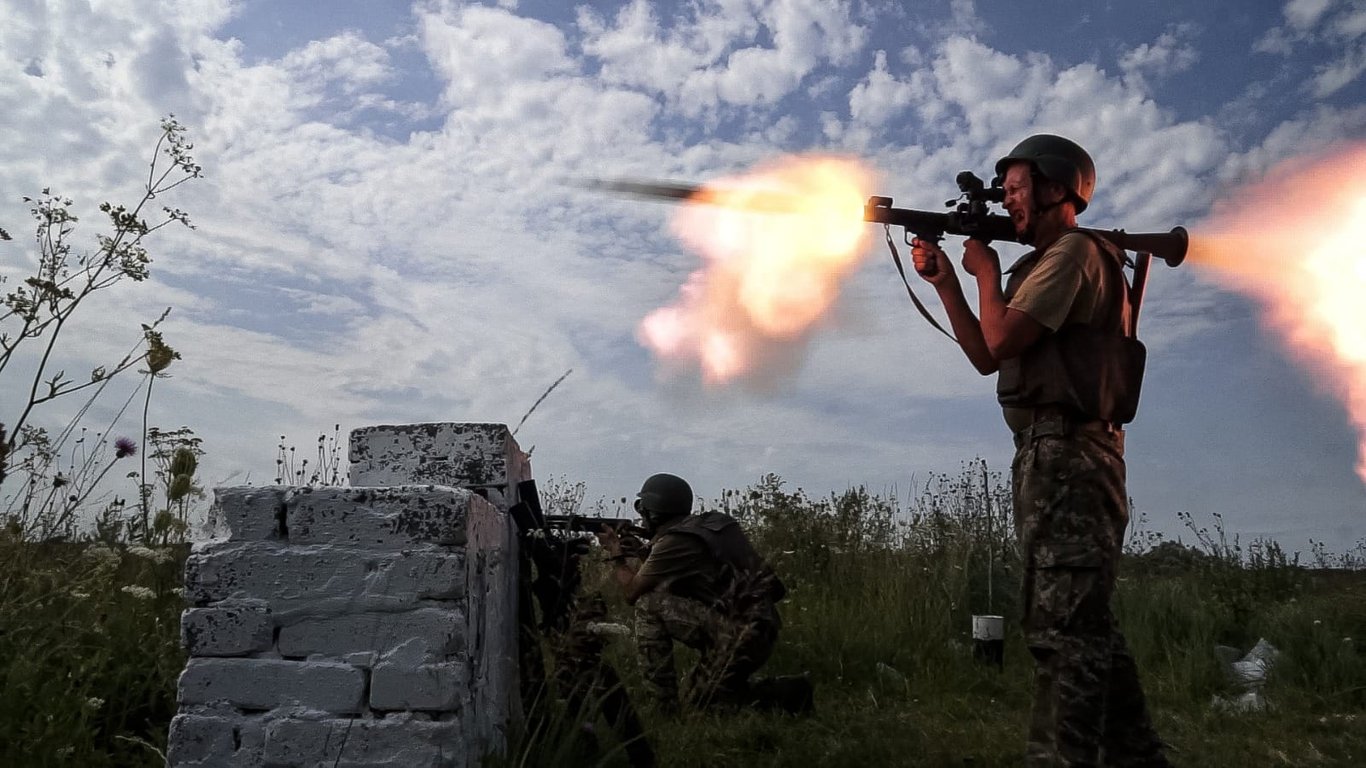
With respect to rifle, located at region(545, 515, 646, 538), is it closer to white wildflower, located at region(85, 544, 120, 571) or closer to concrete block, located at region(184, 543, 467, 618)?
concrete block, located at region(184, 543, 467, 618)

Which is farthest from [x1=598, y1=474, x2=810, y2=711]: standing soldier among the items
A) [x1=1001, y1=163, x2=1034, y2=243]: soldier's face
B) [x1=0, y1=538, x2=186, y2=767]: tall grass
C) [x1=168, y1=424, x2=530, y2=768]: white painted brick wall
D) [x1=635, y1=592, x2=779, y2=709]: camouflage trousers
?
[x1=168, y1=424, x2=530, y2=768]: white painted brick wall

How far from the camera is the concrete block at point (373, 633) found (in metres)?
2.90

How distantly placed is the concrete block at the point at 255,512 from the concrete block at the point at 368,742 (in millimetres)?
524

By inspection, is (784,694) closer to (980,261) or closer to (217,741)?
(980,261)

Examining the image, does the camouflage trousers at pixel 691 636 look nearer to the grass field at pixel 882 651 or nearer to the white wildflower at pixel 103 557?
the grass field at pixel 882 651

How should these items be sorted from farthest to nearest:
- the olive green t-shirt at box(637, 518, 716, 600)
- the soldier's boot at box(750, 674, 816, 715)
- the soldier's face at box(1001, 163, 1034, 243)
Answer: the olive green t-shirt at box(637, 518, 716, 600), the soldier's boot at box(750, 674, 816, 715), the soldier's face at box(1001, 163, 1034, 243)

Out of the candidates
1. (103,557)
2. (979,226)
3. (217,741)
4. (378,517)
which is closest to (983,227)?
(979,226)

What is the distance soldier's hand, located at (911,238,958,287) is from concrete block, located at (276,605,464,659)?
201 centimetres

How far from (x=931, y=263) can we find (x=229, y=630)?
2593 millimetres

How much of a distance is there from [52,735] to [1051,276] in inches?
138

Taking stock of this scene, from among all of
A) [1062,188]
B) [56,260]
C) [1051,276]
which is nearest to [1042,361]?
[1051,276]

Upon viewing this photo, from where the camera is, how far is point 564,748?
3.20 meters

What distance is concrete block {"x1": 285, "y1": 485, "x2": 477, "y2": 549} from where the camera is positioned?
2.94 metres

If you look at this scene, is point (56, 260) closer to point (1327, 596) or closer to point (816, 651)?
point (816, 651)
